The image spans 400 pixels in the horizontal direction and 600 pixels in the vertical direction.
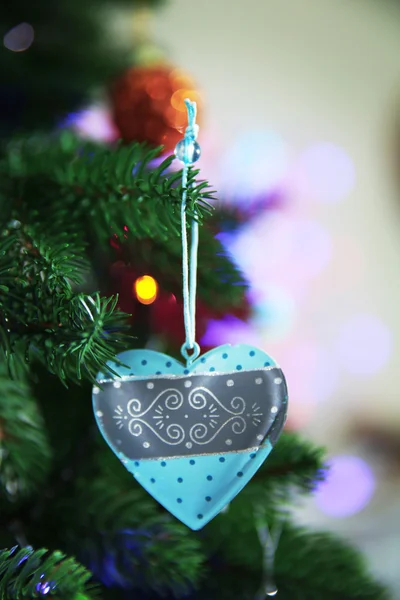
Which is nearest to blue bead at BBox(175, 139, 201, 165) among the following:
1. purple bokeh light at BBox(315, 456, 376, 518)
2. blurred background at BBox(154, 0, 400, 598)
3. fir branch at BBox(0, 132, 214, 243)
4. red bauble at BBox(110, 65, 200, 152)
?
fir branch at BBox(0, 132, 214, 243)

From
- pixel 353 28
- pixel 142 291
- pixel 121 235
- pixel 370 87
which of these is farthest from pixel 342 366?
pixel 121 235

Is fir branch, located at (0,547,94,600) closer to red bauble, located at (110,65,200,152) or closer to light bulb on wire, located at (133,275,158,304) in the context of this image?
light bulb on wire, located at (133,275,158,304)

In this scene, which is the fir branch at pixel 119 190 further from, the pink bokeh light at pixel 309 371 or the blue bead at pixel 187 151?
the pink bokeh light at pixel 309 371

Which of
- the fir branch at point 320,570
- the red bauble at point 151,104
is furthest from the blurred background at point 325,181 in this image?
the fir branch at point 320,570

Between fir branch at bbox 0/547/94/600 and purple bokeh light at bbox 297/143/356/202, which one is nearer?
fir branch at bbox 0/547/94/600

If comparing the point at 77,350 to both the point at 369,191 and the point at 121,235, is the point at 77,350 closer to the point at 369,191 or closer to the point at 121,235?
the point at 121,235

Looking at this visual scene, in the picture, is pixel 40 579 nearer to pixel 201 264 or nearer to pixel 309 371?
pixel 201 264
